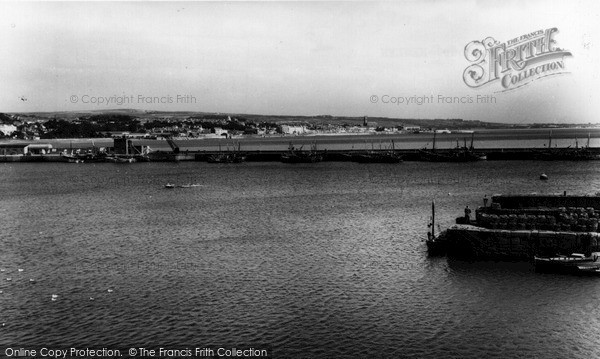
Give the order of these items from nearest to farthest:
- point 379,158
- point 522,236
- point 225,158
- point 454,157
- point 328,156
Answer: point 522,236
point 454,157
point 379,158
point 225,158
point 328,156

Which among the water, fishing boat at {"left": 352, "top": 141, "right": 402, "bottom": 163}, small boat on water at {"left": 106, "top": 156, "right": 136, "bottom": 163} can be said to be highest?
fishing boat at {"left": 352, "top": 141, "right": 402, "bottom": 163}

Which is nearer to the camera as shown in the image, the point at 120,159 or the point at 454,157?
the point at 454,157

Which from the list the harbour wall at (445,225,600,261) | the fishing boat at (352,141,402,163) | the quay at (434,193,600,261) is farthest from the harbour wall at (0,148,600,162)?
the harbour wall at (445,225,600,261)

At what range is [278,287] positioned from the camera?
23375 mm

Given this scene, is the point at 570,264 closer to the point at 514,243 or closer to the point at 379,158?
the point at 514,243

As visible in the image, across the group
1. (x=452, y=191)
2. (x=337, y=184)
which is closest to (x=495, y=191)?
(x=452, y=191)

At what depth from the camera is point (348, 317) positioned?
1992 centimetres

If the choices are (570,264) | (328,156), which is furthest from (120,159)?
(570,264)

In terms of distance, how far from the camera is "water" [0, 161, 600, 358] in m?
18.3

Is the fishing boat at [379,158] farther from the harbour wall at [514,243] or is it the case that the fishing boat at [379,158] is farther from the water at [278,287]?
the harbour wall at [514,243]

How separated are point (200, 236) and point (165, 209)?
1226 cm

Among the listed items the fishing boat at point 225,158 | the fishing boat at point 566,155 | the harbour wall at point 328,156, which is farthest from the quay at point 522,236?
the fishing boat at point 225,158

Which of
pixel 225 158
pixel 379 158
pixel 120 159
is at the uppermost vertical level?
pixel 379 158

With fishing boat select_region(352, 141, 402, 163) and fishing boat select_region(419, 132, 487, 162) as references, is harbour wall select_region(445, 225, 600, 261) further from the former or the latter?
fishing boat select_region(419, 132, 487, 162)
